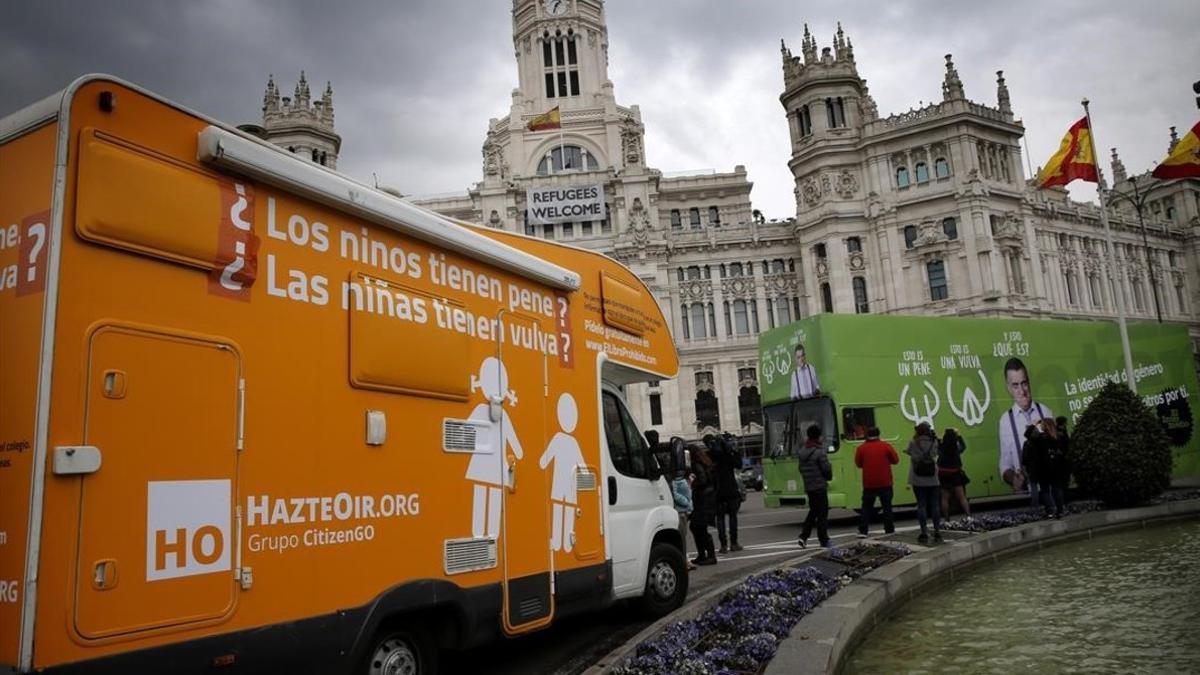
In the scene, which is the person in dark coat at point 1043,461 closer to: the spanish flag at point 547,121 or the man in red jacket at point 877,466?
the man in red jacket at point 877,466

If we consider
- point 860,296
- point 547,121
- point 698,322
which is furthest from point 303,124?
point 860,296

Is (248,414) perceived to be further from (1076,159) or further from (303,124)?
(303,124)

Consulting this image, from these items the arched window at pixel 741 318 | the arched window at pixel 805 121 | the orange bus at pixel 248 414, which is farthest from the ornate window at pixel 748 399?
the orange bus at pixel 248 414

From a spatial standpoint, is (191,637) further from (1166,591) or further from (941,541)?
(941,541)

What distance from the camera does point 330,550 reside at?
4664mm

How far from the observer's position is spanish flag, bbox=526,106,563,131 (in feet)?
205

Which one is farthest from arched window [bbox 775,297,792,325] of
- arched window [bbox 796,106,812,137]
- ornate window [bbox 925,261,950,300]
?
arched window [bbox 796,106,812,137]

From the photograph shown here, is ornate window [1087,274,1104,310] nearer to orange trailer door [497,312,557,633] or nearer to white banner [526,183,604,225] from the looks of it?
white banner [526,183,604,225]

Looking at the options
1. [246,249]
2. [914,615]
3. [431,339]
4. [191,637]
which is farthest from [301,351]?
[914,615]

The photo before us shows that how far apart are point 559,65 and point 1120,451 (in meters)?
63.2

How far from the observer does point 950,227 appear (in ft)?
180

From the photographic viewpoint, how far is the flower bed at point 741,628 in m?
5.57

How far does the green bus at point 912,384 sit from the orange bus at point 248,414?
10970 millimetres

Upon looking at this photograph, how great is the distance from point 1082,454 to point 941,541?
5.32 metres
